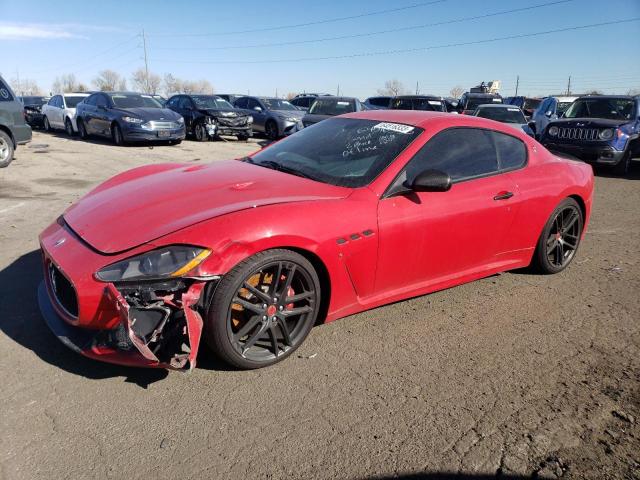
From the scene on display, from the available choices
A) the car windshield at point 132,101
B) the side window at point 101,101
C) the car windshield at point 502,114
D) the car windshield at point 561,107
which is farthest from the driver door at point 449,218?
the side window at point 101,101

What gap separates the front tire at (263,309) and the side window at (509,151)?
6.72ft

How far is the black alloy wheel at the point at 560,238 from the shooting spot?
14.3 feet

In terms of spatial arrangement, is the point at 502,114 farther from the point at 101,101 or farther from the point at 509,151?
the point at 101,101

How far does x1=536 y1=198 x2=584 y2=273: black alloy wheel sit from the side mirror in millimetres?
1568

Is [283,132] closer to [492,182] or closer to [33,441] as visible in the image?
[492,182]

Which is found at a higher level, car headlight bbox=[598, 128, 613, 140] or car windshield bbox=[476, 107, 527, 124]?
car windshield bbox=[476, 107, 527, 124]

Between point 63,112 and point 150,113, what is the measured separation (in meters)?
5.73

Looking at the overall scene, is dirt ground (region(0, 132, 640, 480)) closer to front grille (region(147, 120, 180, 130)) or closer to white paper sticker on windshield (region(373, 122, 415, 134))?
white paper sticker on windshield (region(373, 122, 415, 134))

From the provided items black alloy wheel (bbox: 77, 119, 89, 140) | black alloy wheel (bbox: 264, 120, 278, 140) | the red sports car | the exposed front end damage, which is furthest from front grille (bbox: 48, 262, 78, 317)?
black alloy wheel (bbox: 264, 120, 278, 140)

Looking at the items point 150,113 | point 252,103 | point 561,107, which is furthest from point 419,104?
point 150,113

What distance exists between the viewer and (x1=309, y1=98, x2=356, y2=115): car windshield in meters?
15.0

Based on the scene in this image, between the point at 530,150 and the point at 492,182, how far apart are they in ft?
2.55

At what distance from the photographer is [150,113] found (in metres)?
14.3

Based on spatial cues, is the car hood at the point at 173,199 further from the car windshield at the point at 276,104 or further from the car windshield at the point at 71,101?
the car windshield at the point at 71,101
